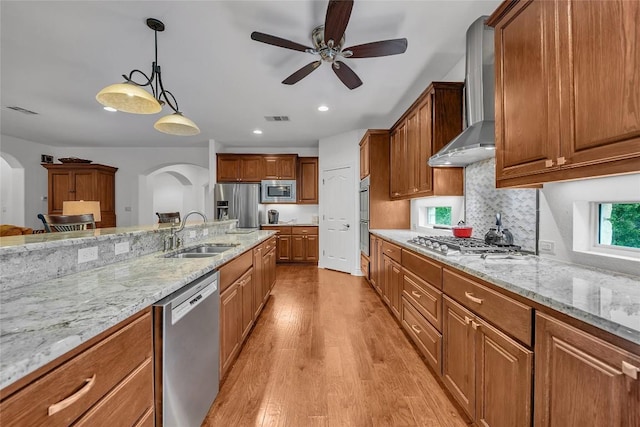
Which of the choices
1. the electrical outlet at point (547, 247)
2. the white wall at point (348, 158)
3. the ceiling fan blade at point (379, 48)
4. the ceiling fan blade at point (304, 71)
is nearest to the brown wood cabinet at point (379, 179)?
the white wall at point (348, 158)

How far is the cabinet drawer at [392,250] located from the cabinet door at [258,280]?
1459 mm

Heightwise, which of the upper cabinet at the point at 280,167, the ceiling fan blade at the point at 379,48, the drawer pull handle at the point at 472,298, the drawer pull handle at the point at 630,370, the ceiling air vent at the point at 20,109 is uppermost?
the ceiling air vent at the point at 20,109

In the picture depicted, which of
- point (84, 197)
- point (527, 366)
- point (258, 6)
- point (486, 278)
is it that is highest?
point (258, 6)

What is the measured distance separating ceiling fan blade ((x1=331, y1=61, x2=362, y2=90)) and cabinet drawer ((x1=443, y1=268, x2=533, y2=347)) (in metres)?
1.94

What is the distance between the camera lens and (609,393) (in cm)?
73

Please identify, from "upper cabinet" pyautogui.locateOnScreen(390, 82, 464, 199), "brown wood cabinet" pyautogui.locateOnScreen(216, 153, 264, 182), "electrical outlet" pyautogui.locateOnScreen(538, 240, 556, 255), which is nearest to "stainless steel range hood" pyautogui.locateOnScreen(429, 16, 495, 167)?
"upper cabinet" pyautogui.locateOnScreen(390, 82, 464, 199)

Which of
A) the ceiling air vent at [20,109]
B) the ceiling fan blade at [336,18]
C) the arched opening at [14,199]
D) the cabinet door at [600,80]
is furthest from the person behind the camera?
the arched opening at [14,199]

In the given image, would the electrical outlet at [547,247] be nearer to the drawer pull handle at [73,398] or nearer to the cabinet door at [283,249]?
the drawer pull handle at [73,398]

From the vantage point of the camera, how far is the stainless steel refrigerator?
5684 millimetres

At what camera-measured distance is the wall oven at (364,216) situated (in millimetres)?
4109

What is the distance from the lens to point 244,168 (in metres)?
5.89

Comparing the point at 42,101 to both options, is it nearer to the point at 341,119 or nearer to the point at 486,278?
the point at 341,119

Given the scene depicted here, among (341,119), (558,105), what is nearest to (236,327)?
(558,105)

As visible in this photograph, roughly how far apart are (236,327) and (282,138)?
433cm
